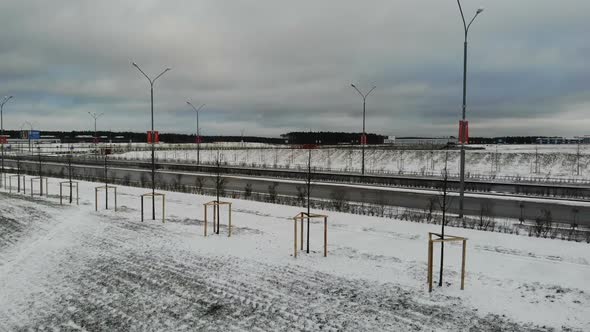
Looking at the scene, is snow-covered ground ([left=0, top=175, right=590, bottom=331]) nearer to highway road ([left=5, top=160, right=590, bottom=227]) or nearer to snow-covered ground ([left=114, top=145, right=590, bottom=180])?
highway road ([left=5, top=160, right=590, bottom=227])

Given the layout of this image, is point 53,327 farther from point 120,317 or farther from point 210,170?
point 210,170

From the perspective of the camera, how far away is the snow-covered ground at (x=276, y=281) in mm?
8281

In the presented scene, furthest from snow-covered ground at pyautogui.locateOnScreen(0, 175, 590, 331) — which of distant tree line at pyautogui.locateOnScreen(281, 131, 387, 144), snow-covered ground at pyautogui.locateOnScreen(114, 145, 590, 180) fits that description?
distant tree line at pyautogui.locateOnScreen(281, 131, 387, 144)

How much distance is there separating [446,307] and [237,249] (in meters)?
6.86

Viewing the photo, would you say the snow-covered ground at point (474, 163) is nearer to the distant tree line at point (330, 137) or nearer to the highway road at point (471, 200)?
the highway road at point (471, 200)

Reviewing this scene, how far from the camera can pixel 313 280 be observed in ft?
34.3

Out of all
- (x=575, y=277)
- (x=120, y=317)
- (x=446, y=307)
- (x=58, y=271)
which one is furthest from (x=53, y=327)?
(x=575, y=277)

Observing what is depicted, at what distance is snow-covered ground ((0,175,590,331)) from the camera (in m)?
8.28

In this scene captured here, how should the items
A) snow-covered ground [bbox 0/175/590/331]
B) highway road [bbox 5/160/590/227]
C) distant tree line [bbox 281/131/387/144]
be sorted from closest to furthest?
snow-covered ground [bbox 0/175/590/331], highway road [bbox 5/160/590/227], distant tree line [bbox 281/131/387/144]

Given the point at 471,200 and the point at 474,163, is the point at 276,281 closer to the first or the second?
the point at 471,200

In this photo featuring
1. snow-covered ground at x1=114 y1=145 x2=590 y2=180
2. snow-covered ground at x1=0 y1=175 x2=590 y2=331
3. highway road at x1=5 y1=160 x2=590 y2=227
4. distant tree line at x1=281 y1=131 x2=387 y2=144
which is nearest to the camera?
snow-covered ground at x1=0 y1=175 x2=590 y2=331

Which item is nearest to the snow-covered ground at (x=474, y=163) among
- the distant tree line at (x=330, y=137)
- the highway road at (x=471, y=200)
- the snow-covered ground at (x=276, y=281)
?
the highway road at (x=471, y=200)

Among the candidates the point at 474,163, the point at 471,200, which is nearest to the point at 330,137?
the point at 474,163

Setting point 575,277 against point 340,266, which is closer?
point 575,277
